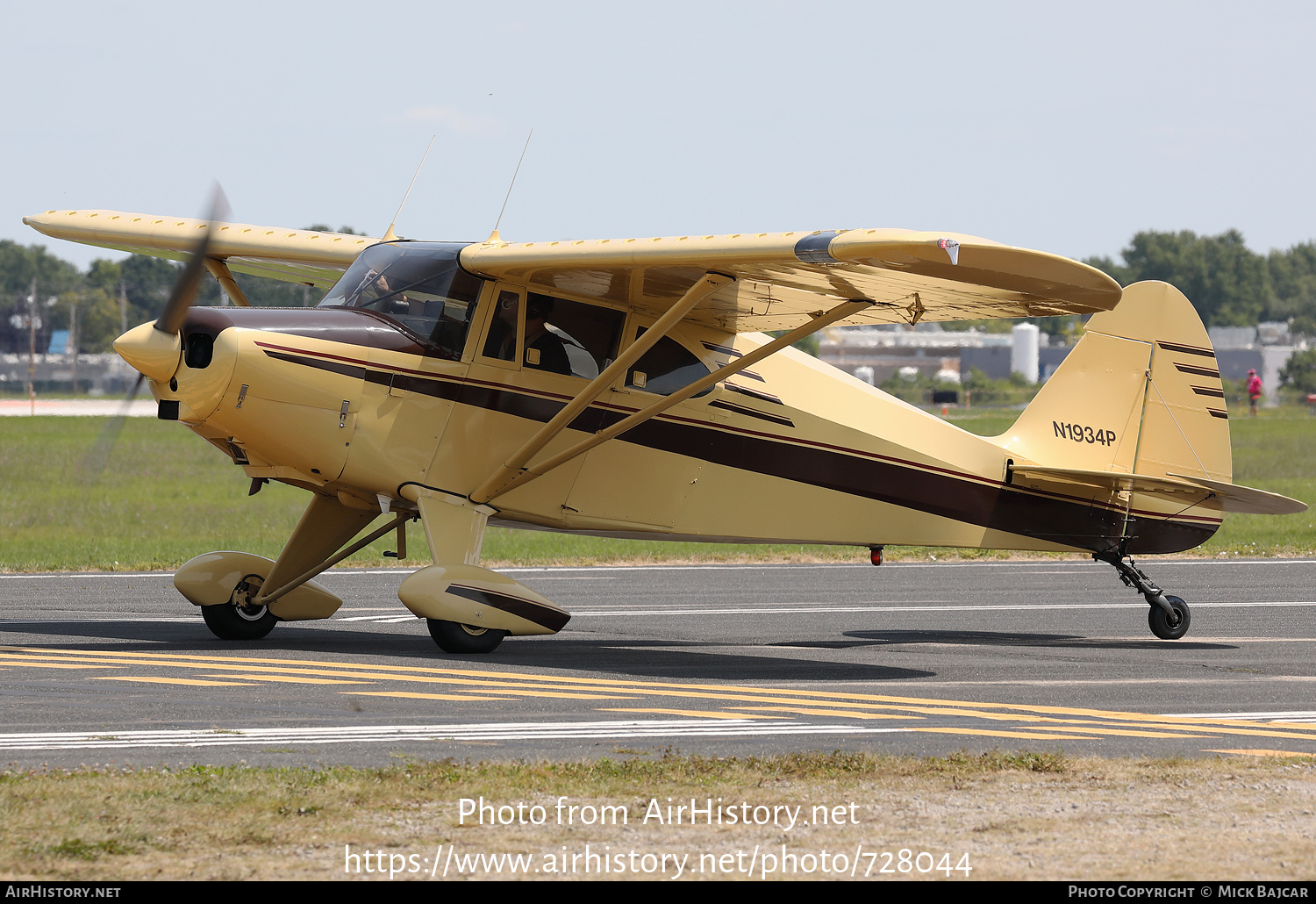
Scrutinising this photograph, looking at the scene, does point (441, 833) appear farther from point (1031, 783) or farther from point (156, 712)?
point (156, 712)

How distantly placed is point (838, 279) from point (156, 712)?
5638 millimetres

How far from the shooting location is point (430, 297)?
1173 centimetres

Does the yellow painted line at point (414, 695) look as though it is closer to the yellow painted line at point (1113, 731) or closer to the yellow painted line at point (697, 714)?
the yellow painted line at point (697, 714)

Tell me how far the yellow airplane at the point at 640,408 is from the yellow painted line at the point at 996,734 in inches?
118

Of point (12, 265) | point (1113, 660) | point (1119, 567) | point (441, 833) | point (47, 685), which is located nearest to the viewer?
point (441, 833)

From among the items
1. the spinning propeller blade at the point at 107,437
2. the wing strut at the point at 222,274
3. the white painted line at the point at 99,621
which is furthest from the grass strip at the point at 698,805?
the wing strut at the point at 222,274

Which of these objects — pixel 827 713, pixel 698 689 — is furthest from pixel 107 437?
pixel 827 713

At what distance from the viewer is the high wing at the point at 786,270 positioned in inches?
385

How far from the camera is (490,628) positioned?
37.2ft

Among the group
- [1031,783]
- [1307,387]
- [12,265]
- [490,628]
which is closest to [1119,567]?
[490,628]

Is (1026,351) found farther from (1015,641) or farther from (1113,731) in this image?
(1113,731)

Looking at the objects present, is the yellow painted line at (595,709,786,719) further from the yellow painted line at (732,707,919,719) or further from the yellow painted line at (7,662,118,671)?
the yellow painted line at (7,662,118,671)

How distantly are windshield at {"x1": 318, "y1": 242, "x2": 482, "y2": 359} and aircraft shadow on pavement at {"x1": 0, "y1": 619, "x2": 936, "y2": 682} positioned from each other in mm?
2485

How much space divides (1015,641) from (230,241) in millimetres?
8305
